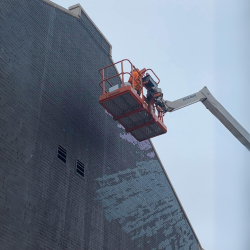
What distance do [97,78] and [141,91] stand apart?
3.84 metres

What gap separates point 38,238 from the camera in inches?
528

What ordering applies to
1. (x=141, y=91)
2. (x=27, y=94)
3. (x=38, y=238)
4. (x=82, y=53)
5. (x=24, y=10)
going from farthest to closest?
(x=82, y=53) → (x=141, y=91) → (x=24, y=10) → (x=27, y=94) → (x=38, y=238)

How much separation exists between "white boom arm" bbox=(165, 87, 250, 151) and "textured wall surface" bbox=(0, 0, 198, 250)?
4.01 metres

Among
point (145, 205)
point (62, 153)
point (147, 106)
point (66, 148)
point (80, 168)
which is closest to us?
point (62, 153)

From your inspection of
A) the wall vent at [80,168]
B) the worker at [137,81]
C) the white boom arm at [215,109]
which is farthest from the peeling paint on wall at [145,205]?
the white boom arm at [215,109]

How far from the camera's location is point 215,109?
1856cm

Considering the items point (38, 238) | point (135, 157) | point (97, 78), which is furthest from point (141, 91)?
point (38, 238)

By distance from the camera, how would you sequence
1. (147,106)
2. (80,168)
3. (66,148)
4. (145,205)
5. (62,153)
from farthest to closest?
(145,205), (147,106), (80,168), (66,148), (62,153)

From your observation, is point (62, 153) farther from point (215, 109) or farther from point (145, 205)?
point (145, 205)

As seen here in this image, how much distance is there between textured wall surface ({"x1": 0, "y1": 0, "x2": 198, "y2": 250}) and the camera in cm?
1345

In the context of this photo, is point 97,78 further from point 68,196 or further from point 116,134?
point 68,196

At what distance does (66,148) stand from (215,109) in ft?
23.7

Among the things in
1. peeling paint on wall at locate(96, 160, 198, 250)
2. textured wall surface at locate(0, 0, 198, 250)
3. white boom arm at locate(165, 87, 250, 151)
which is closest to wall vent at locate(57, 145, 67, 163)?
textured wall surface at locate(0, 0, 198, 250)

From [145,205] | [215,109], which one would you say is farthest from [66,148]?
[145,205]
